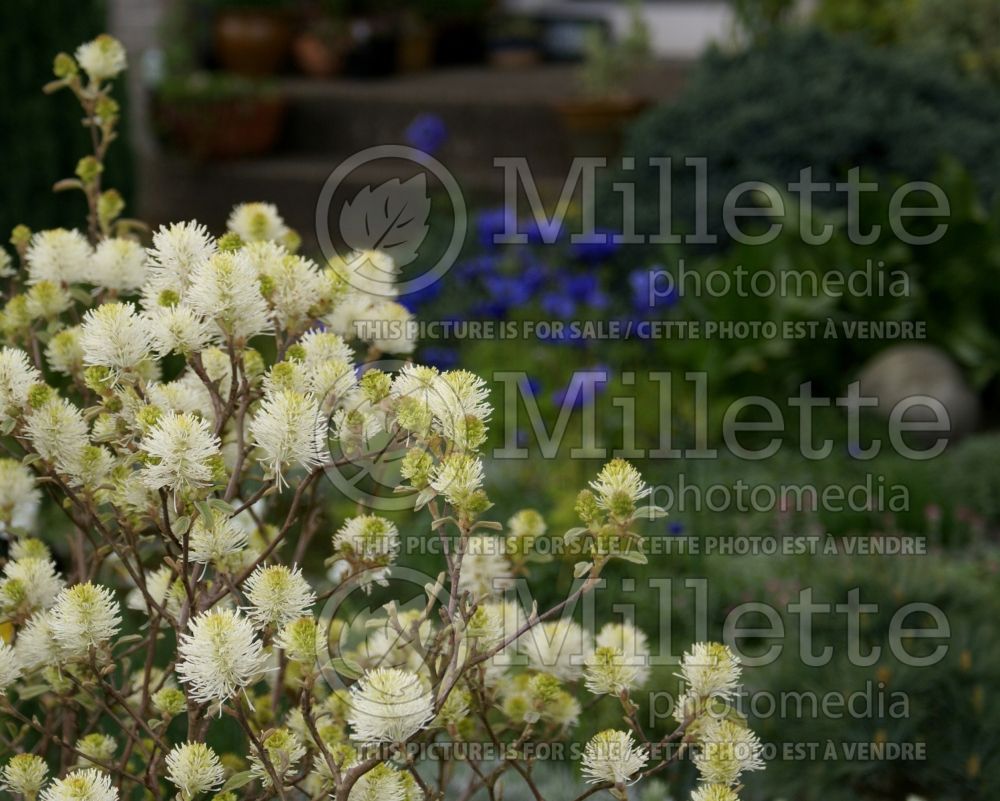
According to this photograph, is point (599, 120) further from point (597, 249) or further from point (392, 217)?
point (597, 249)

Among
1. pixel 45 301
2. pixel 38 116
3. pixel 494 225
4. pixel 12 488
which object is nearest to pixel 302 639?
pixel 12 488

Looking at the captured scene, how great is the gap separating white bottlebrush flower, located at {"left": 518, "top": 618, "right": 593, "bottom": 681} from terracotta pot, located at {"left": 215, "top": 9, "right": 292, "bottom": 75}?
752cm

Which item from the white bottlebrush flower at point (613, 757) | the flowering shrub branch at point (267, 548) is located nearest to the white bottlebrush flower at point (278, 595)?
the flowering shrub branch at point (267, 548)

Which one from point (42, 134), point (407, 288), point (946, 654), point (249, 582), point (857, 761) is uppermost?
point (42, 134)

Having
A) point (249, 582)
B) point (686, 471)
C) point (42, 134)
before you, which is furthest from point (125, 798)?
point (42, 134)

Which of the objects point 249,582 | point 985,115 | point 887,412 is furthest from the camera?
point 985,115

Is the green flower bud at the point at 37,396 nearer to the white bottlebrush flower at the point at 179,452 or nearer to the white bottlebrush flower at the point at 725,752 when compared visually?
the white bottlebrush flower at the point at 179,452

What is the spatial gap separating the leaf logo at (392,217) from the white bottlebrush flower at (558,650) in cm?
312

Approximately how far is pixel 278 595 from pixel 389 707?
0.49ft

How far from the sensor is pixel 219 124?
7.50 metres

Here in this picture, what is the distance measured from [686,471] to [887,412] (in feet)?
2.96

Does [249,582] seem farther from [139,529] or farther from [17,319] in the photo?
[17,319]

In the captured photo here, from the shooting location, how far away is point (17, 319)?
5.41ft

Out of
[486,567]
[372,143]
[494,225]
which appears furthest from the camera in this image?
[372,143]
